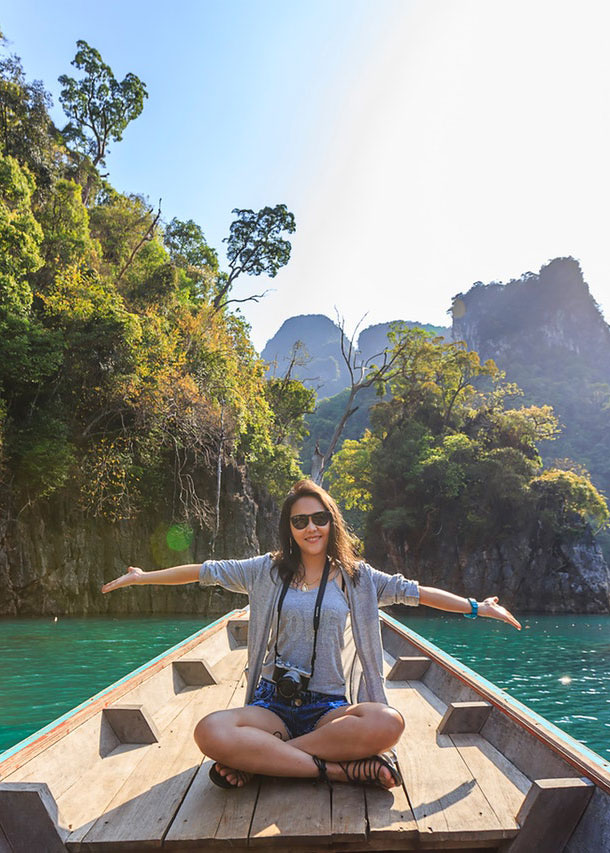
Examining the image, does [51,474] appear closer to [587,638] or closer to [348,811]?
[348,811]

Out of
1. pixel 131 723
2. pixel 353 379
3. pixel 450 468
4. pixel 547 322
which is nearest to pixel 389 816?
pixel 131 723

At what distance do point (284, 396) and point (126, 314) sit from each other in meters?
11.8

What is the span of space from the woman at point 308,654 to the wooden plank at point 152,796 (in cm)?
21

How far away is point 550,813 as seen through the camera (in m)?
1.66

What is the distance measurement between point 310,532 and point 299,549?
0.15 m

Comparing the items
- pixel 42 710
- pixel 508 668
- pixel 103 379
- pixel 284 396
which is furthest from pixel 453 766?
pixel 284 396

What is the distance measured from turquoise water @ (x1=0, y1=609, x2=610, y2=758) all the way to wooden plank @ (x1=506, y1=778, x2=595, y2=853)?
391cm

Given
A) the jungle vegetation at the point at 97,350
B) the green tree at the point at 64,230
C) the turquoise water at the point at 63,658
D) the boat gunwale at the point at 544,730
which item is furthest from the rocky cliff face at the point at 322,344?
the boat gunwale at the point at 544,730

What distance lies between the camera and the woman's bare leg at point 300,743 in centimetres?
189

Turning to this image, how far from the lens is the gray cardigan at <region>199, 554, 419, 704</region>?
224 centimetres

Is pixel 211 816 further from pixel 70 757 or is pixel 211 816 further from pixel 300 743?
pixel 70 757

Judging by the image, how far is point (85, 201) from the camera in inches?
651

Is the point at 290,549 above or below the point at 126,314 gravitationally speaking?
below

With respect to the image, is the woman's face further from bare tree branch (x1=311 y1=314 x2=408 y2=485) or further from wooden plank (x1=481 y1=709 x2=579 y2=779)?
bare tree branch (x1=311 y1=314 x2=408 y2=485)
